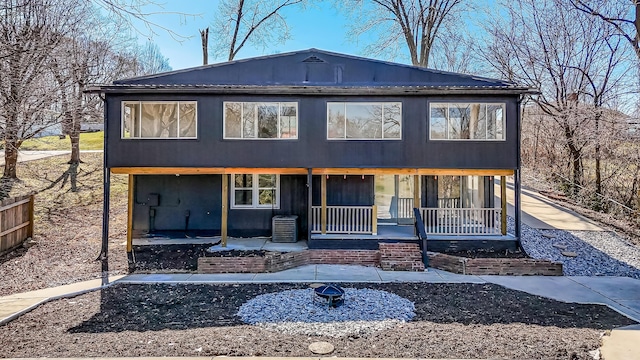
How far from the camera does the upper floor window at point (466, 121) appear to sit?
439 inches

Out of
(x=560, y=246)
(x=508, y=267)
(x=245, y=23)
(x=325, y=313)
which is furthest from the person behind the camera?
(x=245, y=23)

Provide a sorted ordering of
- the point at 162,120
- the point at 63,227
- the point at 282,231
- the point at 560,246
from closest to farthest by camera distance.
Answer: the point at 162,120, the point at 560,246, the point at 282,231, the point at 63,227

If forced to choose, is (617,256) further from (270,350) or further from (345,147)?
(270,350)

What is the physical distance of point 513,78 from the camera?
68.7 feet

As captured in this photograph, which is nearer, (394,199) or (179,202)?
(179,202)

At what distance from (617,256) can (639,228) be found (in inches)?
141

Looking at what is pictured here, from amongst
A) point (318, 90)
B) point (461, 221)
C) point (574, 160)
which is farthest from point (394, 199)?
point (574, 160)

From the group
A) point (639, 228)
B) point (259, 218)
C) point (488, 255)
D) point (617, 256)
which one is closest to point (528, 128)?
point (639, 228)

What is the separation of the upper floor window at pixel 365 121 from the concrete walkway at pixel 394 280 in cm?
409

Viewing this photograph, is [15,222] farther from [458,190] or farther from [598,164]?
[598,164]

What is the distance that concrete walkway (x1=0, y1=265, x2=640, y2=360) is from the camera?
23.9 ft

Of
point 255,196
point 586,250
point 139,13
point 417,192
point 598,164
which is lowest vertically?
point 586,250

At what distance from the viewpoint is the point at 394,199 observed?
13.2 m

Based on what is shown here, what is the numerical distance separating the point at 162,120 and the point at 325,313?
26.4 feet
